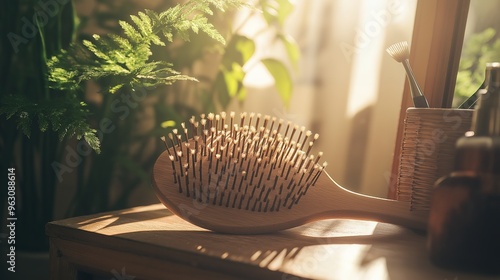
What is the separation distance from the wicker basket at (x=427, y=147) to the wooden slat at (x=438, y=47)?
196 mm

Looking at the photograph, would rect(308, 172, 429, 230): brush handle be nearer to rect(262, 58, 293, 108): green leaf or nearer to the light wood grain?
the light wood grain

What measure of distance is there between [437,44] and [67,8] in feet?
2.04

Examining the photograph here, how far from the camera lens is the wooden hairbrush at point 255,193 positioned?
1.82 ft

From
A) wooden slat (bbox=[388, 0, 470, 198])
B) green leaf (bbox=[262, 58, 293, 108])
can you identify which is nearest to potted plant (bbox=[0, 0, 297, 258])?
green leaf (bbox=[262, 58, 293, 108])

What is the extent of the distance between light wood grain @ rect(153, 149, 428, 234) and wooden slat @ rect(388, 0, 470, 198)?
25cm

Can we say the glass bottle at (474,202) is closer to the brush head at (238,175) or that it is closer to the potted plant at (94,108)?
the brush head at (238,175)

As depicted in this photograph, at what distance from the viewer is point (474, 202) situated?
419 millimetres

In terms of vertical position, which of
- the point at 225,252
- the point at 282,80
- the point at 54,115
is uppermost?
the point at 282,80

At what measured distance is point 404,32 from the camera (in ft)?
2.70

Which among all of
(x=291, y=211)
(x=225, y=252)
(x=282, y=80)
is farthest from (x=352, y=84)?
(x=225, y=252)

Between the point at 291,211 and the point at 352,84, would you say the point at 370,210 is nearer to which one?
the point at 291,211

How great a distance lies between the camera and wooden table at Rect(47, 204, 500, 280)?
441 mm

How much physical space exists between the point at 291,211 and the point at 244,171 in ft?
0.23

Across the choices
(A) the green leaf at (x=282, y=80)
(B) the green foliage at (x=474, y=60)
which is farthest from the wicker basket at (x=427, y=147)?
(A) the green leaf at (x=282, y=80)
